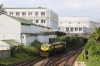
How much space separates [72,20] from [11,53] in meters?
79.5

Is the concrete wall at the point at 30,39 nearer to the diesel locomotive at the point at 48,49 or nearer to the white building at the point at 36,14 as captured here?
the diesel locomotive at the point at 48,49

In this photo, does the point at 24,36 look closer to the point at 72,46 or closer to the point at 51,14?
the point at 72,46

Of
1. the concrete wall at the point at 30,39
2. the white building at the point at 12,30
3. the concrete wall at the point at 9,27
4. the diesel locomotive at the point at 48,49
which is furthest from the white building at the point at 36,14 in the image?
the concrete wall at the point at 9,27

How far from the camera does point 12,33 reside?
51781mm

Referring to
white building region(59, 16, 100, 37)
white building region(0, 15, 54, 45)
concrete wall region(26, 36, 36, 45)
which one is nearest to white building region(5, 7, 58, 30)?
white building region(59, 16, 100, 37)

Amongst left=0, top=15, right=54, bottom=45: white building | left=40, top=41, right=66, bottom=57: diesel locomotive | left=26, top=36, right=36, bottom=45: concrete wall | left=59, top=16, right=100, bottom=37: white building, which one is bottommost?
left=40, top=41, right=66, bottom=57: diesel locomotive

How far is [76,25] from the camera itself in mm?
116125

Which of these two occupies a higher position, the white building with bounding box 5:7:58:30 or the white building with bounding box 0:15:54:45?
the white building with bounding box 5:7:58:30

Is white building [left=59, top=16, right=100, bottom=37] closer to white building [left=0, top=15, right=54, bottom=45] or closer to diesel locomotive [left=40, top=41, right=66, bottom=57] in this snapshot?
diesel locomotive [left=40, top=41, right=66, bottom=57]

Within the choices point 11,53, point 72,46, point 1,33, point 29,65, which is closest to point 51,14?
point 72,46

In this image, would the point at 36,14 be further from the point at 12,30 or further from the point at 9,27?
the point at 12,30

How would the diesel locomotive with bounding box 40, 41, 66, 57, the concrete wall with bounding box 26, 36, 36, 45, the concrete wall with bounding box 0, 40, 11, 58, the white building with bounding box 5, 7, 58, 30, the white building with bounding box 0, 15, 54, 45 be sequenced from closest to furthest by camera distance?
the concrete wall with bounding box 0, 40, 11, 58 → the diesel locomotive with bounding box 40, 41, 66, 57 → the white building with bounding box 0, 15, 54, 45 → the concrete wall with bounding box 26, 36, 36, 45 → the white building with bounding box 5, 7, 58, 30

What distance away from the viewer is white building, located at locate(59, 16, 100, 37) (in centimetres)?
11369

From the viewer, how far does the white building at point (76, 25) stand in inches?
4476
